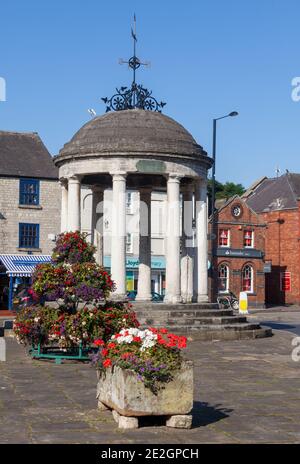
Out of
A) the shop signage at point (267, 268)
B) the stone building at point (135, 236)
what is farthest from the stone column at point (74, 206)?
the shop signage at point (267, 268)

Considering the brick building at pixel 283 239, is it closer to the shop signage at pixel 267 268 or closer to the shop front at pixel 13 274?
the shop signage at pixel 267 268

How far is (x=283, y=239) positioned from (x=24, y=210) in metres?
24.2

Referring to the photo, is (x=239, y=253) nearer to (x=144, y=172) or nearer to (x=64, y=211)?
(x=64, y=211)

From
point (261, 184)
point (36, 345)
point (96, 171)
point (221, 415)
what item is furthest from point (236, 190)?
point (221, 415)

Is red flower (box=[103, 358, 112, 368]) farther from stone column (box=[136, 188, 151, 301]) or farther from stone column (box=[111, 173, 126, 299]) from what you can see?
stone column (box=[136, 188, 151, 301])

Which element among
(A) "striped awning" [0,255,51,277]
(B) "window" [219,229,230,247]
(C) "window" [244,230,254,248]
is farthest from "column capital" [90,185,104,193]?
(C) "window" [244,230,254,248]

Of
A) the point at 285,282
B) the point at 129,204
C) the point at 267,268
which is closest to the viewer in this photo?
the point at 129,204

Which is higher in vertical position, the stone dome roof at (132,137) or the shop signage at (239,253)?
the stone dome roof at (132,137)

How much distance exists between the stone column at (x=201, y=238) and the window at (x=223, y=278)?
27.1 metres

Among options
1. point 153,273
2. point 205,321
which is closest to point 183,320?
point 205,321

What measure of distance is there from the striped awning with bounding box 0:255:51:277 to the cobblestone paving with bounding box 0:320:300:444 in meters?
22.6

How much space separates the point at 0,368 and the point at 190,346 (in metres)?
6.15

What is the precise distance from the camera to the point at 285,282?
56.8m

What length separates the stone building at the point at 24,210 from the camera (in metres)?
40.7
